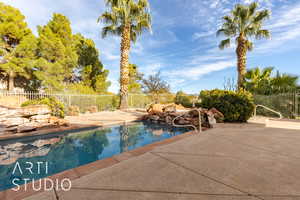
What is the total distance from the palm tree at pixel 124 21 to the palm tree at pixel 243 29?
7292mm

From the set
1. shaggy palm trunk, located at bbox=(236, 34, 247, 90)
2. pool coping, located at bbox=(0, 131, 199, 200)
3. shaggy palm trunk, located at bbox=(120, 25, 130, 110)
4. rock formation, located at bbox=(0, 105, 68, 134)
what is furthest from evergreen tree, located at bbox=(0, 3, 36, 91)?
shaggy palm trunk, located at bbox=(236, 34, 247, 90)

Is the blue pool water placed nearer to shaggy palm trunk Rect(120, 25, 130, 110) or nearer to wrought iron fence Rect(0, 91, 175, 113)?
wrought iron fence Rect(0, 91, 175, 113)

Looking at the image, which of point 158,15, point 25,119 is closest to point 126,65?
point 158,15

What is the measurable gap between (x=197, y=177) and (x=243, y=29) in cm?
1467

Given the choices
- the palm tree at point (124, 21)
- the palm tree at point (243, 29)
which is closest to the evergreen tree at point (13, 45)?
the palm tree at point (124, 21)

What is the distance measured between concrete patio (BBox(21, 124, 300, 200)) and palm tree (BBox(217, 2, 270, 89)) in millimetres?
11515

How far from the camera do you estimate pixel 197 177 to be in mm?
1919

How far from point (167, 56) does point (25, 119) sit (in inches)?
808

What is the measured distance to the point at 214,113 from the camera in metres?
6.16

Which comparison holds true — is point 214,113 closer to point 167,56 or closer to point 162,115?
point 162,115

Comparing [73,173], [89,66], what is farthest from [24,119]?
[89,66]

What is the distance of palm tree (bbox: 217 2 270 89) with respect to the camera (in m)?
11.6

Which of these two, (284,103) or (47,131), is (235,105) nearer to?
(284,103)

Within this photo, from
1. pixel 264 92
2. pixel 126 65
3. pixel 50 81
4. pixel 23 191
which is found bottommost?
pixel 23 191
